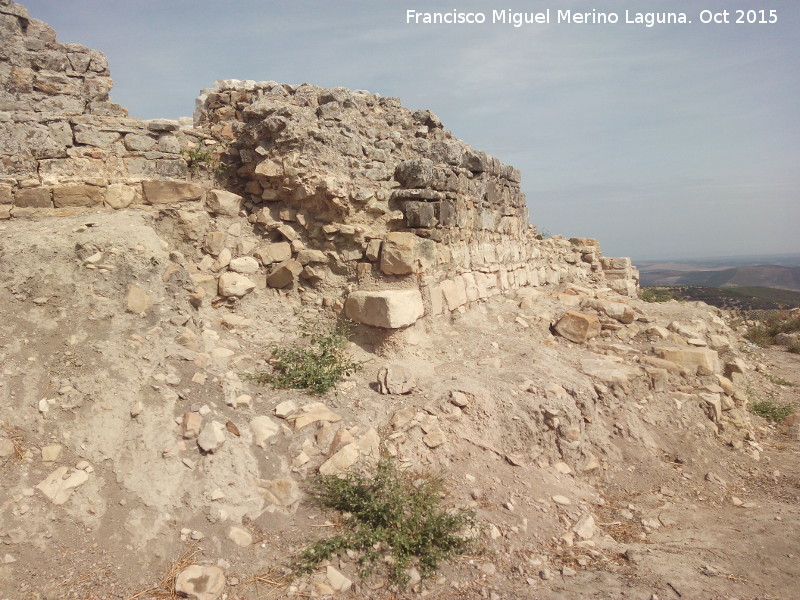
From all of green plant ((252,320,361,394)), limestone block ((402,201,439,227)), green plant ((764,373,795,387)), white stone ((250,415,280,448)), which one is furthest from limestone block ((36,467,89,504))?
green plant ((764,373,795,387))

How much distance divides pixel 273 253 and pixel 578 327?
143 inches

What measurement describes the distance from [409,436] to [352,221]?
91.2 inches

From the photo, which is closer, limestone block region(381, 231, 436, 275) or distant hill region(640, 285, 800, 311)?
limestone block region(381, 231, 436, 275)

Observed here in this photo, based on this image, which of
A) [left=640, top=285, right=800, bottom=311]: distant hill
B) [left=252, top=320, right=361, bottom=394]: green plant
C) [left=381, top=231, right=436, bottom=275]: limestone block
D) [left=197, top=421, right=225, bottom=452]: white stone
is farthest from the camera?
[left=640, top=285, right=800, bottom=311]: distant hill

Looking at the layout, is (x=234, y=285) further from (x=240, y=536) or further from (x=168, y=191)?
(x=240, y=536)

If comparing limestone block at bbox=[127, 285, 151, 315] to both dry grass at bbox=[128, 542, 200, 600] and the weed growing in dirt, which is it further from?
the weed growing in dirt

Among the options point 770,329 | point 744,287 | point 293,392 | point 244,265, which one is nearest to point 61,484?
point 293,392

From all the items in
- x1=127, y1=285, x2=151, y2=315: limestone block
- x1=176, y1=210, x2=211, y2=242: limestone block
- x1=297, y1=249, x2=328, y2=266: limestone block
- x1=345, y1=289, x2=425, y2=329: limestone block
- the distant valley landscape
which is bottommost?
the distant valley landscape

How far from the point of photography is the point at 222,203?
5.18 meters

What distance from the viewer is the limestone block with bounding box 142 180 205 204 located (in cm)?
486

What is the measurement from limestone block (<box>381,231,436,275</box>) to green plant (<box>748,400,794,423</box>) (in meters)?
4.25

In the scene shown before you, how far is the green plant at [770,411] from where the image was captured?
19.1 ft

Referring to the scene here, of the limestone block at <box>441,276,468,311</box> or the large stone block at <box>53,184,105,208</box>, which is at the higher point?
the large stone block at <box>53,184,105,208</box>

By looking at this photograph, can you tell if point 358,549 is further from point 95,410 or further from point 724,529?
point 724,529
